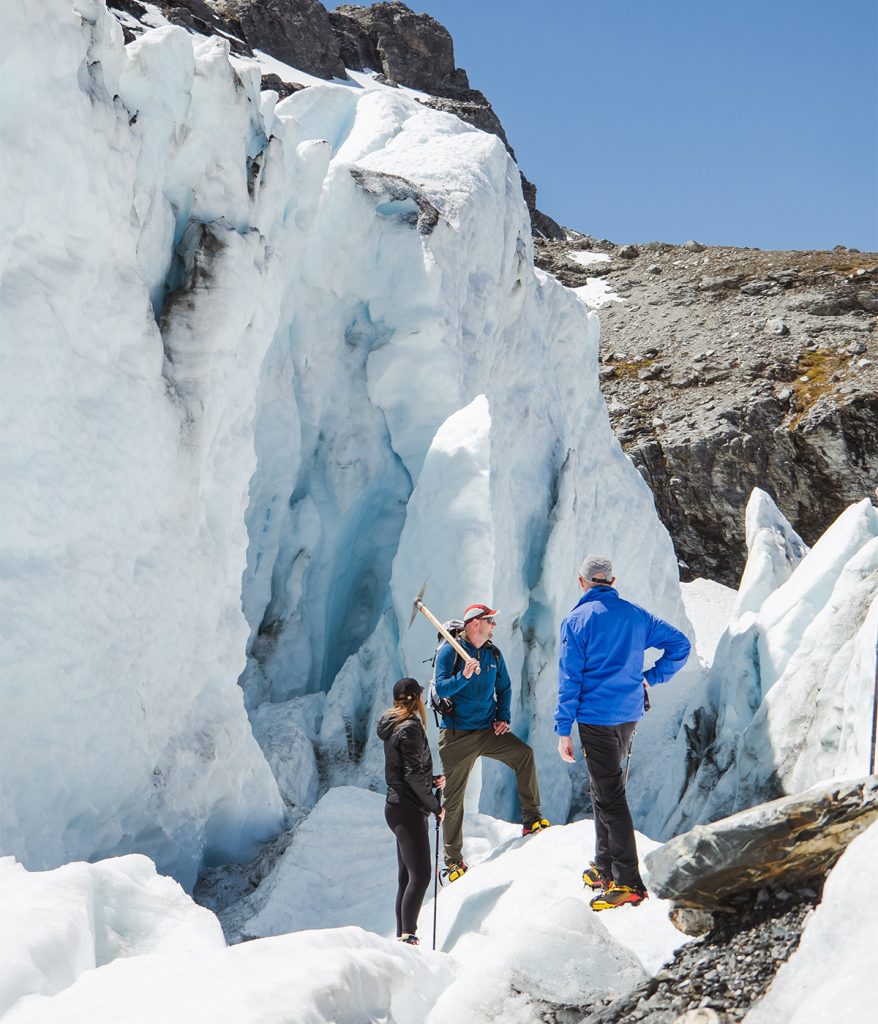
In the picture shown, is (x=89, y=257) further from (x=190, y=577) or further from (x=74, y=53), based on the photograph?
(x=190, y=577)

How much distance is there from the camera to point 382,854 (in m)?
7.13

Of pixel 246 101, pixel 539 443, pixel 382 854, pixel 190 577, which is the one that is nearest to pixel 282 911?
pixel 382 854

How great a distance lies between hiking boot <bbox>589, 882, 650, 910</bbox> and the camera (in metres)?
4.50

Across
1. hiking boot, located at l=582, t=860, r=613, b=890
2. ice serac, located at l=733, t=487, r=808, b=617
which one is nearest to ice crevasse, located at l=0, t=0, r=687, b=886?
ice serac, located at l=733, t=487, r=808, b=617

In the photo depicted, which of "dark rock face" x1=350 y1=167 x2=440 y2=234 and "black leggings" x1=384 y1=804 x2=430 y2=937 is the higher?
"dark rock face" x1=350 y1=167 x2=440 y2=234

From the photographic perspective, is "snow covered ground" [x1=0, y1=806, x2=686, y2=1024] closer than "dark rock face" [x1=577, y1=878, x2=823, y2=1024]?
No

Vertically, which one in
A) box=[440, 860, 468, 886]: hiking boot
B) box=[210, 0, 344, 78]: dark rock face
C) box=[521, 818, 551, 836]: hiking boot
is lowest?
box=[440, 860, 468, 886]: hiking boot

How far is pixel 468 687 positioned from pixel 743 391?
84.6 feet

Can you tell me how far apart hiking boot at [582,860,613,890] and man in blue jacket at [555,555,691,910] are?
12 millimetres

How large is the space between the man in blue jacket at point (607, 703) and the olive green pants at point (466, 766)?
121 centimetres

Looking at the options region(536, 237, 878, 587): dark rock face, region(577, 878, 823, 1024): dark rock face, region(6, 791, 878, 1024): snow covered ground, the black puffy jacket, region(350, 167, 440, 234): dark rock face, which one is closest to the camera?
region(6, 791, 878, 1024): snow covered ground

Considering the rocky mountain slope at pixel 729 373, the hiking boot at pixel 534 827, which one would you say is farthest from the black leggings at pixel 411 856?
the rocky mountain slope at pixel 729 373

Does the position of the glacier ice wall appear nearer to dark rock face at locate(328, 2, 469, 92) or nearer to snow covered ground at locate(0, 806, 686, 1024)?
snow covered ground at locate(0, 806, 686, 1024)

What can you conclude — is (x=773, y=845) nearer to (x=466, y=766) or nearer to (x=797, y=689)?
(x=466, y=766)
